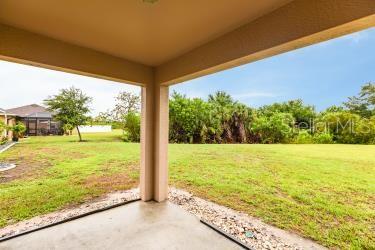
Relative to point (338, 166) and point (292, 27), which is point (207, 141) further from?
point (292, 27)

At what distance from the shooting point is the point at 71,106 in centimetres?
457

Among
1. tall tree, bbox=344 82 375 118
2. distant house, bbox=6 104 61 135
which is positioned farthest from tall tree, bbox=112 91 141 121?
tall tree, bbox=344 82 375 118

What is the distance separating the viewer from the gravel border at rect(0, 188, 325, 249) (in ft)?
6.95

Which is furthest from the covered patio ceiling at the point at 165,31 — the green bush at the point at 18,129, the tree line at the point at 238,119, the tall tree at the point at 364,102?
the green bush at the point at 18,129

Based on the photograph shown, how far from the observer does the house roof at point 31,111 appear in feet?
9.73

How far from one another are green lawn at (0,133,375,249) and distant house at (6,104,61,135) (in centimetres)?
20

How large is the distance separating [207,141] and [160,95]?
431cm

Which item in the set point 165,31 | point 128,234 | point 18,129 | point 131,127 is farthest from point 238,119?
point 18,129

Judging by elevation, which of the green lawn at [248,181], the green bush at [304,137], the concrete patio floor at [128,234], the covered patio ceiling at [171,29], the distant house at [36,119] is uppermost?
the covered patio ceiling at [171,29]

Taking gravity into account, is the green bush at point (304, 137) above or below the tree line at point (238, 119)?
below

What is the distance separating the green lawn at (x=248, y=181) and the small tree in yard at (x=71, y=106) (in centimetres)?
47

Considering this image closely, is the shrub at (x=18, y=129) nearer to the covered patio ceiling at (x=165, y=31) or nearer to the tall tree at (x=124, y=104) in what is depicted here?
the covered patio ceiling at (x=165, y=31)

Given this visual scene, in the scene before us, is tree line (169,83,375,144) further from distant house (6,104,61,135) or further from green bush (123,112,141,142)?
distant house (6,104,61,135)

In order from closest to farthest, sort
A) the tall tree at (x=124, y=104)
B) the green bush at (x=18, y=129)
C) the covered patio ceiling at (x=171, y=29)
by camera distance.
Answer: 1. the covered patio ceiling at (x=171, y=29)
2. the green bush at (x=18, y=129)
3. the tall tree at (x=124, y=104)
